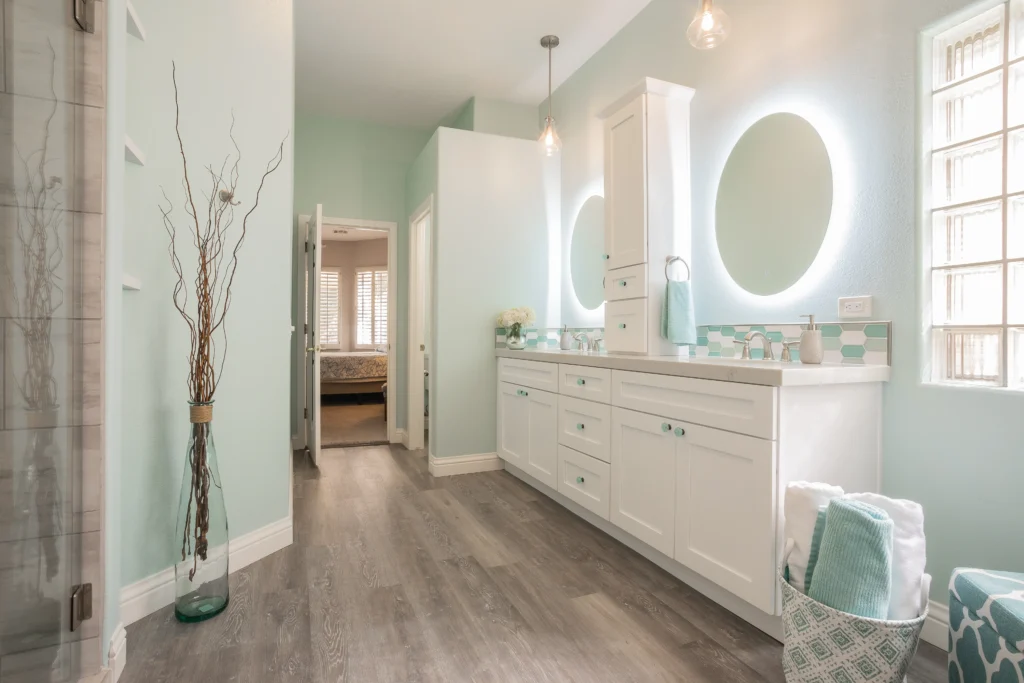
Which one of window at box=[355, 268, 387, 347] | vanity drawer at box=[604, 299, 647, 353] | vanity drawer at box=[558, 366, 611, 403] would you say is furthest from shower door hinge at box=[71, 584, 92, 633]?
window at box=[355, 268, 387, 347]

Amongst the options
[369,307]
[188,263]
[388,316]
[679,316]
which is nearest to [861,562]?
[679,316]

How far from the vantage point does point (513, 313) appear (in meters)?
3.98

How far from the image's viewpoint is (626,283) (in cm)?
291

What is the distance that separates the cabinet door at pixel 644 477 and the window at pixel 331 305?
7.02 m

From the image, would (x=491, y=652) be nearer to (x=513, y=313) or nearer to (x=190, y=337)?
(x=190, y=337)

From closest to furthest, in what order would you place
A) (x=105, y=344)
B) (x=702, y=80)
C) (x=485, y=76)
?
(x=105, y=344)
(x=702, y=80)
(x=485, y=76)

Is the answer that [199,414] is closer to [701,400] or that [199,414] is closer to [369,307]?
[701,400]

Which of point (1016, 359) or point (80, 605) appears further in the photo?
point (1016, 359)

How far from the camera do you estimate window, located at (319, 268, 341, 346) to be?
28.6ft

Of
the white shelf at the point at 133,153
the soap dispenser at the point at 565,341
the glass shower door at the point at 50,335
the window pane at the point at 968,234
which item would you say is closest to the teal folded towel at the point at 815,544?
the window pane at the point at 968,234

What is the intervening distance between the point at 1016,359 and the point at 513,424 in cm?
270

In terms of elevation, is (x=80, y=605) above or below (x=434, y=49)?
below

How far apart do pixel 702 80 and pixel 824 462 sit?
2.10 m

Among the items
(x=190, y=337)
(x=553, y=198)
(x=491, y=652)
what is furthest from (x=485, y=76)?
(x=491, y=652)
